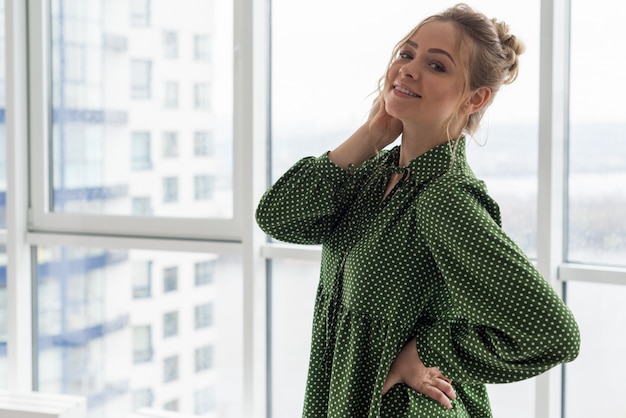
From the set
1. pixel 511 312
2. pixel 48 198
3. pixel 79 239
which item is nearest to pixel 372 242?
pixel 511 312

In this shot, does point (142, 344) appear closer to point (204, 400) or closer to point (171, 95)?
point (204, 400)

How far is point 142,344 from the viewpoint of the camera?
240cm

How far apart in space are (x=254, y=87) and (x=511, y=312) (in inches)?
45.1

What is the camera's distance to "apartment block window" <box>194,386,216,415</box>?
7.59ft

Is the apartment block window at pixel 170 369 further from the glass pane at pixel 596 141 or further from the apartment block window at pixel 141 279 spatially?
the glass pane at pixel 596 141

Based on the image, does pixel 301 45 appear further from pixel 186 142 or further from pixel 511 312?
pixel 511 312

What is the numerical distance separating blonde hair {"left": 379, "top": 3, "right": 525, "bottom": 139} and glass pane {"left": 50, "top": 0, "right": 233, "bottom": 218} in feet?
3.44

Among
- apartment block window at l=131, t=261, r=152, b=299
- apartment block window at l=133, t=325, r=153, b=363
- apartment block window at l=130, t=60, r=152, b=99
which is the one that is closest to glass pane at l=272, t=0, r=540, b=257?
apartment block window at l=130, t=60, r=152, b=99

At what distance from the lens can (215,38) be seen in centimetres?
220

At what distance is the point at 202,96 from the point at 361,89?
505 millimetres

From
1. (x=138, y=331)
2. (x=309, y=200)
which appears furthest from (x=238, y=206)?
(x=309, y=200)

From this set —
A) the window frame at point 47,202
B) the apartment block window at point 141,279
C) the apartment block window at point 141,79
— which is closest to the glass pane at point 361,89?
the window frame at point 47,202

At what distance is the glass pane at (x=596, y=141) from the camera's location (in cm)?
168

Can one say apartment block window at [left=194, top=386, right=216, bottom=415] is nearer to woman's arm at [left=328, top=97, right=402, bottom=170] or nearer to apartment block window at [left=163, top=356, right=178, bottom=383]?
apartment block window at [left=163, top=356, right=178, bottom=383]
